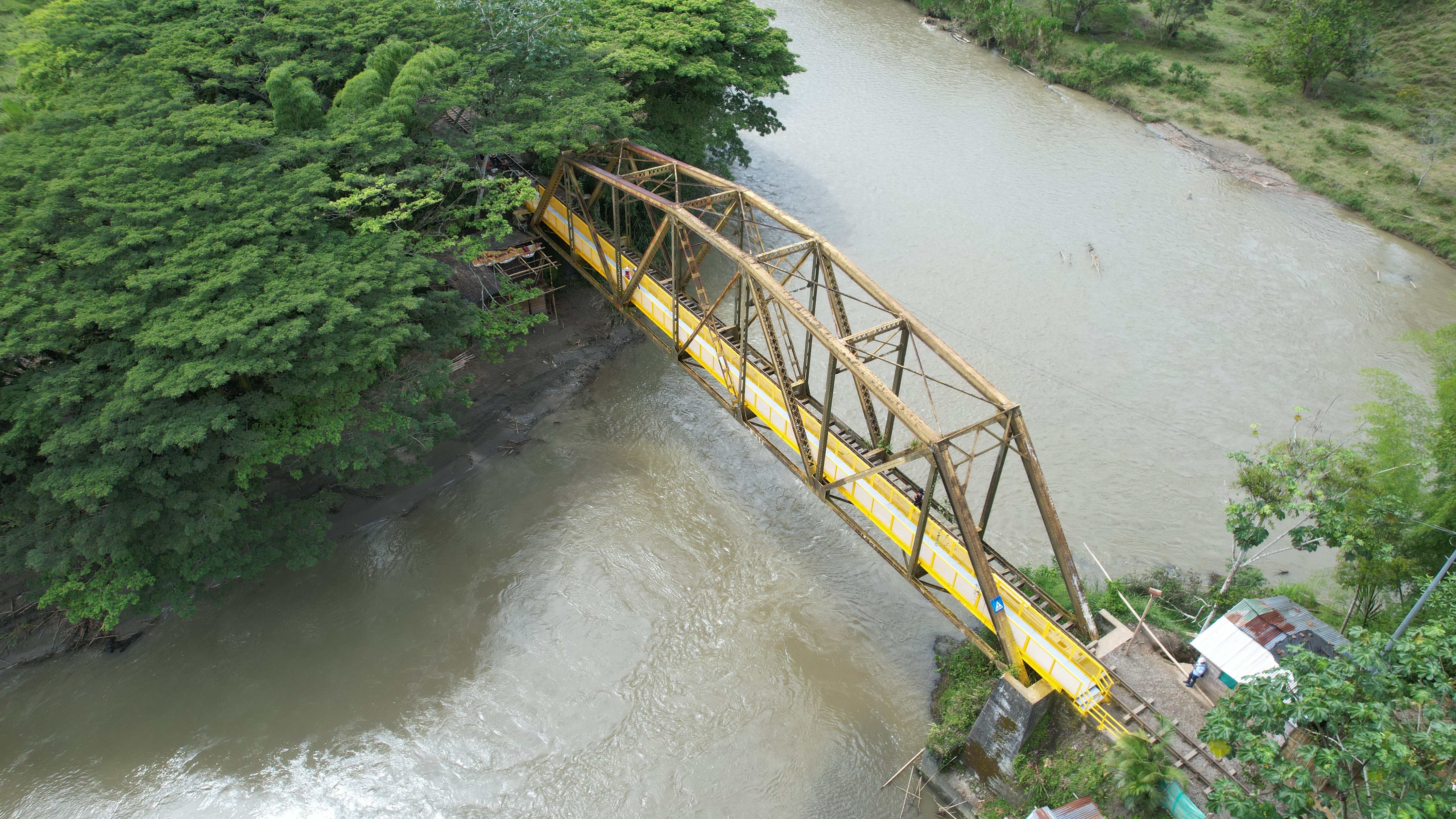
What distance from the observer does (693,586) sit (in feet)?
63.1

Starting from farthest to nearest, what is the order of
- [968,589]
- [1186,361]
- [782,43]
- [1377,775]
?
[782,43] < [1186,361] < [968,589] < [1377,775]

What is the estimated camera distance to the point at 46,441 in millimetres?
14930

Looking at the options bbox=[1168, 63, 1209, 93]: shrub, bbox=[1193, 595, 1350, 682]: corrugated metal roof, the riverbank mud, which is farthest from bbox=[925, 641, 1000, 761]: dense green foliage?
bbox=[1168, 63, 1209, 93]: shrub

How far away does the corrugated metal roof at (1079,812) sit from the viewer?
1255cm

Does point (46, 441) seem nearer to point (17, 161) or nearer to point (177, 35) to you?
point (17, 161)

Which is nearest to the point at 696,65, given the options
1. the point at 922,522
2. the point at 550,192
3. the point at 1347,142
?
the point at 550,192

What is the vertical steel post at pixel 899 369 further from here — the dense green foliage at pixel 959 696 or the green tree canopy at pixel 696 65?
the green tree canopy at pixel 696 65

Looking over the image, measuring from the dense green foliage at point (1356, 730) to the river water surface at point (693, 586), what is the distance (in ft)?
23.2

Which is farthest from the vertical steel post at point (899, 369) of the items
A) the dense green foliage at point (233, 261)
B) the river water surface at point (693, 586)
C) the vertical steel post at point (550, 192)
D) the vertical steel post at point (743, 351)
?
the vertical steel post at point (550, 192)

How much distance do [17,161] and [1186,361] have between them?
3329cm

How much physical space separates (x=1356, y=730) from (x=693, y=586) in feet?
42.9

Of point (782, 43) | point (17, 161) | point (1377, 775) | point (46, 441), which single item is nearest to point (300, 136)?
point (17, 161)

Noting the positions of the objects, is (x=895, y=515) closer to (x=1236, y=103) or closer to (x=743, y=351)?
(x=743, y=351)

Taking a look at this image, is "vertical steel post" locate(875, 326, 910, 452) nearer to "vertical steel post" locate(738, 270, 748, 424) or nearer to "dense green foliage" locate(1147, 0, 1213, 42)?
"vertical steel post" locate(738, 270, 748, 424)
